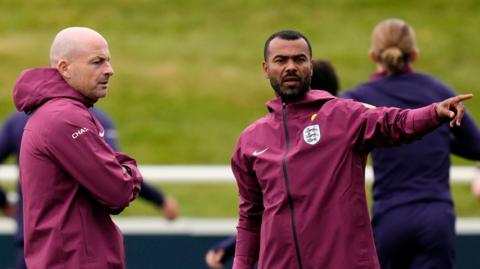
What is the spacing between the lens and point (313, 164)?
5676mm

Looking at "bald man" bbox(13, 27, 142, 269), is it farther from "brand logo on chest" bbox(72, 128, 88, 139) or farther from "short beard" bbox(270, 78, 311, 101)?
Result: "short beard" bbox(270, 78, 311, 101)

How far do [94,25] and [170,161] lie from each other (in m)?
4.37

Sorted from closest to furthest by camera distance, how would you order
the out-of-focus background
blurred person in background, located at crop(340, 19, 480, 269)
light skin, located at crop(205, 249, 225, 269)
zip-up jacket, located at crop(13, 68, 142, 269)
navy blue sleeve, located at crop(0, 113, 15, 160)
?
zip-up jacket, located at crop(13, 68, 142, 269) → blurred person in background, located at crop(340, 19, 480, 269) → light skin, located at crop(205, 249, 225, 269) → navy blue sleeve, located at crop(0, 113, 15, 160) → the out-of-focus background

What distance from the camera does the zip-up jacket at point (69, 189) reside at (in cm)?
576

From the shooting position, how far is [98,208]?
5.89 meters

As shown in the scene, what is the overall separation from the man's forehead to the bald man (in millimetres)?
831

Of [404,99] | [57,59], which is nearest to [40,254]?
[57,59]

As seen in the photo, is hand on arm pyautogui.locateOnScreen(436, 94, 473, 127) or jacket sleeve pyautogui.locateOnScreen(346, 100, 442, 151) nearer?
hand on arm pyautogui.locateOnScreen(436, 94, 473, 127)

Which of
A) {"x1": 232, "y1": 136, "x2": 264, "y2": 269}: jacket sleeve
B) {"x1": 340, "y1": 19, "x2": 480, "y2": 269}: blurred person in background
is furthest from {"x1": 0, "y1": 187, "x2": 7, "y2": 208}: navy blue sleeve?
{"x1": 232, "y1": 136, "x2": 264, "y2": 269}: jacket sleeve

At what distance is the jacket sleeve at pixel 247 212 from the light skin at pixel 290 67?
0.34 metres

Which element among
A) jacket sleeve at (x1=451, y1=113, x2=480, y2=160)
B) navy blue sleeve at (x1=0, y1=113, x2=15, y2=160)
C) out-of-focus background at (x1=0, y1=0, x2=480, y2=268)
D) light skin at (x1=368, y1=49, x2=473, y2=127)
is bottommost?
out-of-focus background at (x1=0, y1=0, x2=480, y2=268)

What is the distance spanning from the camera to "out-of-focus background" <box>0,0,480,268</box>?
1465 cm

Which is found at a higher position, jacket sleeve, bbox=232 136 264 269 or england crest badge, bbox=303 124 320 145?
england crest badge, bbox=303 124 320 145

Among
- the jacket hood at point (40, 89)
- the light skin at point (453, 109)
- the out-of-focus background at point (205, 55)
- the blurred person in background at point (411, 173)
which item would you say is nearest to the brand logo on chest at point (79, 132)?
the jacket hood at point (40, 89)
